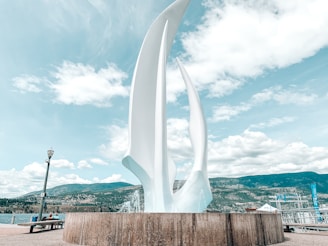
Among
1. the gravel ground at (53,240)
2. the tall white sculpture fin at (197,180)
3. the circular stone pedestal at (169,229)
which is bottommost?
the gravel ground at (53,240)

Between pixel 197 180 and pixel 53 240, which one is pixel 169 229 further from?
pixel 197 180

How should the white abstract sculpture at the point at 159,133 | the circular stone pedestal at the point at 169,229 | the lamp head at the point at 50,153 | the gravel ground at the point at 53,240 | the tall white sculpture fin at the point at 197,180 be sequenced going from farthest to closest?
the lamp head at the point at 50,153 < the tall white sculpture fin at the point at 197,180 < the white abstract sculpture at the point at 159,133 < the gravel ground at the point at 53,240 < the circular stone pedestal at the point at 169,229

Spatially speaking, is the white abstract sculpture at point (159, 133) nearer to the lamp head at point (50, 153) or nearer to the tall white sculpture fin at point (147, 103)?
the tall white sculpture fin at point (147, 103)

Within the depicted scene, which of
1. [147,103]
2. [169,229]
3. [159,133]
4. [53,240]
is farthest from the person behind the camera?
[147,103]

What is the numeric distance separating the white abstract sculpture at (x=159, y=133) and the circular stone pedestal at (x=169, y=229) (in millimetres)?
3420

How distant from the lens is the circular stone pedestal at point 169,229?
5652 mm

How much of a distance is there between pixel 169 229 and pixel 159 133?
4.20 metres

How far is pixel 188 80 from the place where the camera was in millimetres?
12164

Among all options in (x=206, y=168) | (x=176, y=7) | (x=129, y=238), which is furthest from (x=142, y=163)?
(x=176, y=7)

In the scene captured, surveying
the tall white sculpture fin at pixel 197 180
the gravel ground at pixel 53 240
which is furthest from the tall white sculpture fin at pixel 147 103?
the gravel ground at pixel 53 240

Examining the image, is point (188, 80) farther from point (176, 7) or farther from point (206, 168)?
point (206, 168)

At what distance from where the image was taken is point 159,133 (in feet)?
30.7

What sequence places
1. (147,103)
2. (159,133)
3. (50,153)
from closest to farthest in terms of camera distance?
1. (159,133)
2. (147,103)
3. (50,153)

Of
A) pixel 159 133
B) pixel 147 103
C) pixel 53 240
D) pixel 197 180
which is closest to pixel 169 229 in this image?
pixel 53 240
